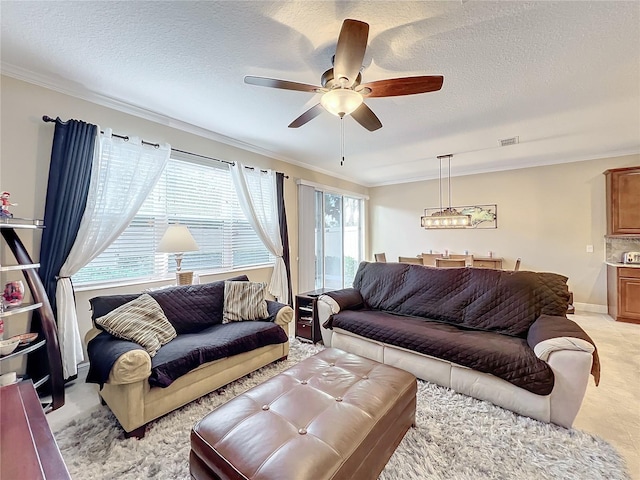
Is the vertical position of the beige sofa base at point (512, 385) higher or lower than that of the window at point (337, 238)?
lower

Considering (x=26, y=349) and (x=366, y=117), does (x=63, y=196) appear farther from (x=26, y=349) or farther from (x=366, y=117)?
(x=366, y=117)

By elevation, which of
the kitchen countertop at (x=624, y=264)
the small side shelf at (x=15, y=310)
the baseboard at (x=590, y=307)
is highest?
the kitchen countertop at (x=624, y=264)

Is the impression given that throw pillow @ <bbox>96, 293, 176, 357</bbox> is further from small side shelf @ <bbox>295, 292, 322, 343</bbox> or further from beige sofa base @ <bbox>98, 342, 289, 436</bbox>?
Answer: small side shelf @ <bbox>295, 292, 322, 343</bbox>

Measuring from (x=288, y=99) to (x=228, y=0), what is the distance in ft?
3.66

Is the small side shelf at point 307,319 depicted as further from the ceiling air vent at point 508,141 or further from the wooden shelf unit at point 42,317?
the ceiling air vent at point 508,141

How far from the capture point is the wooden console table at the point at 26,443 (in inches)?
29.0

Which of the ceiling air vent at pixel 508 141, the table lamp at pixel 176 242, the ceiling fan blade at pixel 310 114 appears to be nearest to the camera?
the ceiling fan blade at pixel 310 114

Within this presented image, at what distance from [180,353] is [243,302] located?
0.92 meters

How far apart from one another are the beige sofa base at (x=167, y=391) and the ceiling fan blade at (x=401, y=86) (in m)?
2.36

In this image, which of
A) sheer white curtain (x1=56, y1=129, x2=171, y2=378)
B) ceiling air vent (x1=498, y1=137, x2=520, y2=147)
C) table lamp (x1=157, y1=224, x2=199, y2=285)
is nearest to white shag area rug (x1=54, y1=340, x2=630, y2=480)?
sheer white curtain (x1=56, y1=129, x2=171, y2=378)

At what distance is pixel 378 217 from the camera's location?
6.87 m

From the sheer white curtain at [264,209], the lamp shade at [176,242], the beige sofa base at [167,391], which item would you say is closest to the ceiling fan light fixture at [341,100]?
the lamp shade at [176,242]

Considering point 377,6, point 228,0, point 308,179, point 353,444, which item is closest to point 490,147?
point 308,179

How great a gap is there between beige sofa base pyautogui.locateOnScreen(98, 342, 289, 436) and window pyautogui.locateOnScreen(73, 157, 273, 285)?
1.28 metres
